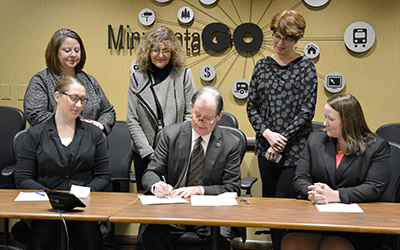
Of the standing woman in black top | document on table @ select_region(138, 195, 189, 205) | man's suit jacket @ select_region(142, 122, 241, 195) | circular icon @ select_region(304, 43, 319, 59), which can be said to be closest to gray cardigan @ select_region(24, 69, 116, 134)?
man's suit jacket @ select_region(142, 122, 241, 195)

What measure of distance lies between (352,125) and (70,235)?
5.65 ft

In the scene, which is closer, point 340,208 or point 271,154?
point 340,208

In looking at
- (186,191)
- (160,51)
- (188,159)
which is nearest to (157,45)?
(160,51)

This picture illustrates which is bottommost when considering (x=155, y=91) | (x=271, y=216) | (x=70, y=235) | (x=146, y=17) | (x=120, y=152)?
(x=70, y=235)

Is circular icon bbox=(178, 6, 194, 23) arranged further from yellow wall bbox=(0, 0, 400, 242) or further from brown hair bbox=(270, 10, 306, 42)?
brown hair bbox=(270, 10, 306, 42)

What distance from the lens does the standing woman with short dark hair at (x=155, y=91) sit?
269 centimetres

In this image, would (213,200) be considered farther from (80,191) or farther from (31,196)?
(31,196)

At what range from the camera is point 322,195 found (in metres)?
1.99

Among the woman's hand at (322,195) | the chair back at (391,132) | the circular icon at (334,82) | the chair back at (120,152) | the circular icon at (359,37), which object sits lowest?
the chair back at (120,152)

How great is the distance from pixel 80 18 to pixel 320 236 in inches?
134

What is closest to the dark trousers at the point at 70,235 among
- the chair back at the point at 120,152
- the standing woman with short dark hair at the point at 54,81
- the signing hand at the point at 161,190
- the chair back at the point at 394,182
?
the signing hand at the point at 161,190

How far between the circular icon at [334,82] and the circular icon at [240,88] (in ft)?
2.58

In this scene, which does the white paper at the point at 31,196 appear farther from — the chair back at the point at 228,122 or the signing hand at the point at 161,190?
the chair back at the point at 228,122

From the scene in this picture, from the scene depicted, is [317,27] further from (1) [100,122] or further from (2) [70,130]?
(2) [70,130]
